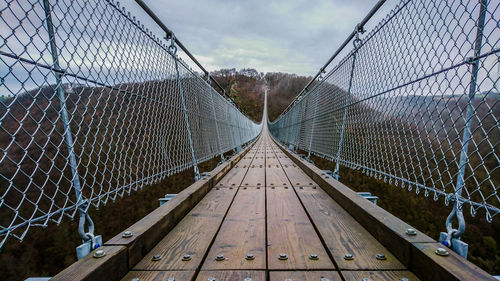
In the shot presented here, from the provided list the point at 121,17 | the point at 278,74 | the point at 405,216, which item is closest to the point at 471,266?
the point at 121,17

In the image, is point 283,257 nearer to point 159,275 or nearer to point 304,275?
point 304,275

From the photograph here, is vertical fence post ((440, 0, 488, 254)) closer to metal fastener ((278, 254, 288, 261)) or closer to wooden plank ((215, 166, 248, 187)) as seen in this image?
metal fastener ((278, 254, 288, 261))

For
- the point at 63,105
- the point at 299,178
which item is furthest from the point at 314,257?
the point at 299,178

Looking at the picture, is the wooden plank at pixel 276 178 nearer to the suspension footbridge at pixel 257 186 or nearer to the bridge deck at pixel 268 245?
the suspension footbridge at pixel 257 186

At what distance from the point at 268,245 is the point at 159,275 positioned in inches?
20.3

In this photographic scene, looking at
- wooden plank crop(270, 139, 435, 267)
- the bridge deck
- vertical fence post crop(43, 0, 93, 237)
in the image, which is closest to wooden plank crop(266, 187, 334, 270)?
the bridge deck

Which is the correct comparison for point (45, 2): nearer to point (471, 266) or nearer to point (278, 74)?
point (471, 266)

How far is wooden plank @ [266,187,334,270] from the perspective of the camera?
1172mm

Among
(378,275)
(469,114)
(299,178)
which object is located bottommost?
(378,275)

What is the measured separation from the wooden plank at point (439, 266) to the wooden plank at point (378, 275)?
0.12 ft

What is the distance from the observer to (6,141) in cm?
114

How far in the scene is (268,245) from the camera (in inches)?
53.7

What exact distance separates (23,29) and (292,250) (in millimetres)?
1410

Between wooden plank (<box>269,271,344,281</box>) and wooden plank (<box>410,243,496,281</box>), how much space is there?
0.29 metres
